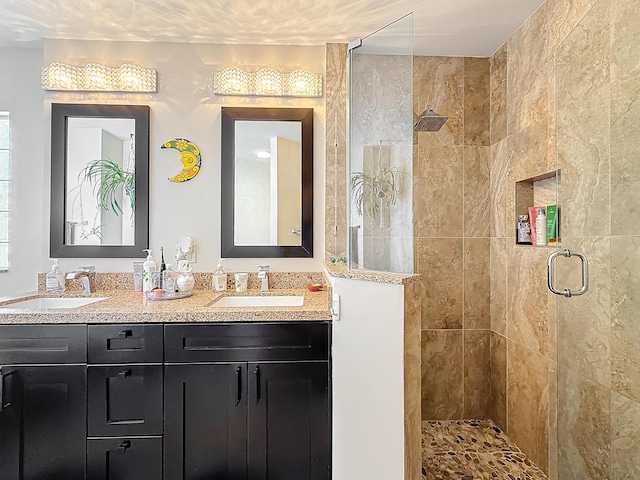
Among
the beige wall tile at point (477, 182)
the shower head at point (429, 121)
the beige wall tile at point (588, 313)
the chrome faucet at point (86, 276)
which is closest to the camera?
the beige wall tile at point (588, 313)

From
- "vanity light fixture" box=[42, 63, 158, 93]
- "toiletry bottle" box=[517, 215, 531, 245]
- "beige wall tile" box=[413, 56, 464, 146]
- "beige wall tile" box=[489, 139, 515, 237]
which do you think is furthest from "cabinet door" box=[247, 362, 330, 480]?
"vanity light fixture" box=[42, 63, 158, 93]

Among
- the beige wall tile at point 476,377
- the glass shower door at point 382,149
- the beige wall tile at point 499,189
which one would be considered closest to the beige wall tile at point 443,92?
the beige wall tile at point 499,189

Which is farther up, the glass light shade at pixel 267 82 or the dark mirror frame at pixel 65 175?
the glass light shade at pixel 267 82

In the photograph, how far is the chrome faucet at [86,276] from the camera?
7.34ft

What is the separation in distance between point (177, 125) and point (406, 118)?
1.52m

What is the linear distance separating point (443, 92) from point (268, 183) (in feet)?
4.46

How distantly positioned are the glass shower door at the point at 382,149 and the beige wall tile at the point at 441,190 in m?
0.90

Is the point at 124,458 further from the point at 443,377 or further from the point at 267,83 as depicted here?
the point at 267,83

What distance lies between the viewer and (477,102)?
2.54 meters

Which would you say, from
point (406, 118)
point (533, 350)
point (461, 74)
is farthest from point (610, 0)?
point (533, 350)

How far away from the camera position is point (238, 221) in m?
2.37

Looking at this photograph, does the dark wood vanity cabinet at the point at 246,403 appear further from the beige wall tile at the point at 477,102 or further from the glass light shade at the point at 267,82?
the beige wall tile at the point at 477,102

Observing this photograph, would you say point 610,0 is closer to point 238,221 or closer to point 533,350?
point 533,350

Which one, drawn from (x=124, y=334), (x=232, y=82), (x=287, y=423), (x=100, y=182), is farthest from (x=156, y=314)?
(x=232, y=82)
